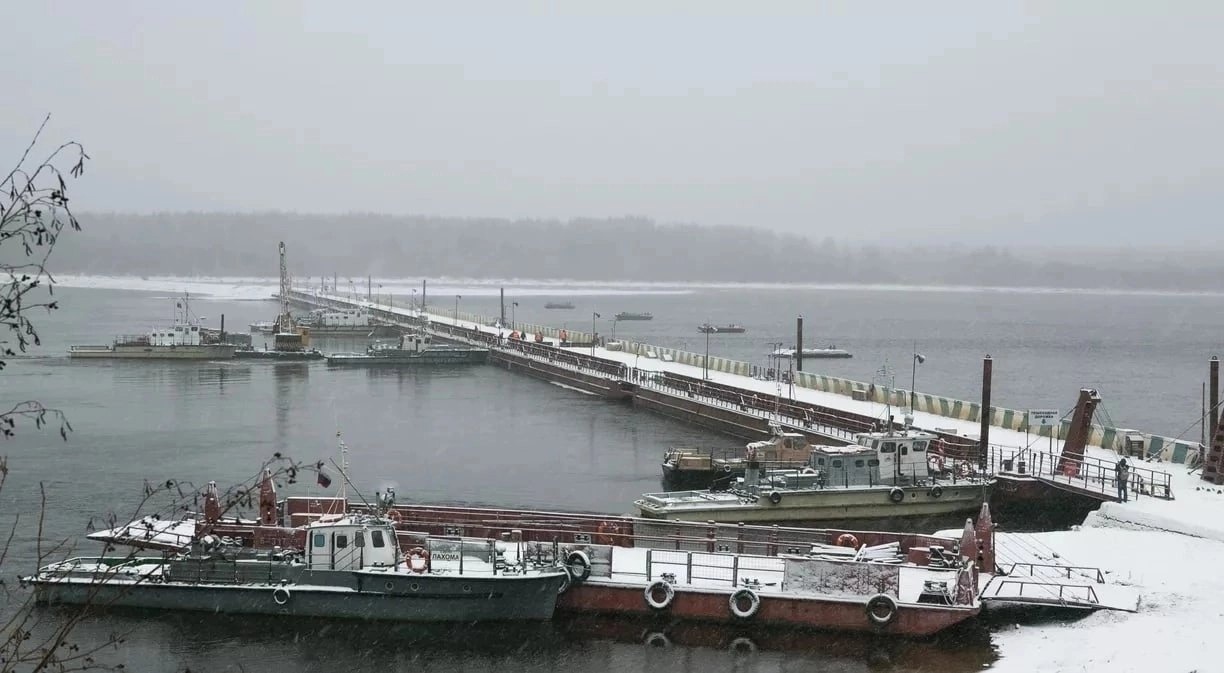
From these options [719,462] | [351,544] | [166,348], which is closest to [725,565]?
[351,544]

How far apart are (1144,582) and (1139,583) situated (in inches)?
6.1

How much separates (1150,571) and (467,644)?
626 inches

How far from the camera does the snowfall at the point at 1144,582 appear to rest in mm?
21766

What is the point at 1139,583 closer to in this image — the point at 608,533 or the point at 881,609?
the point at 881,609

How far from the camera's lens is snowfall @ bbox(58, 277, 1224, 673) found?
2177cm

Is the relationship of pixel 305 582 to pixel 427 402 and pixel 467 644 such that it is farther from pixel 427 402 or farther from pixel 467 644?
pixel 427 402

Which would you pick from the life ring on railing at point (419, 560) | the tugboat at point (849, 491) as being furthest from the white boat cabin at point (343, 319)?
the life ring on railing at point (419, 560)

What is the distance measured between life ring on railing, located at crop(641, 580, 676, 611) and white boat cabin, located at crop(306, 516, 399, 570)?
19.1 feet

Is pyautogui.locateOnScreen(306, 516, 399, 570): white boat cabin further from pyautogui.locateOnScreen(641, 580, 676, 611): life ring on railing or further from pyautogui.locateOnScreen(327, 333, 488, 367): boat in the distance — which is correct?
pyautogui.locateOnScreen(327, 333, 488, 367): boat in the distance

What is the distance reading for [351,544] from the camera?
26.0m

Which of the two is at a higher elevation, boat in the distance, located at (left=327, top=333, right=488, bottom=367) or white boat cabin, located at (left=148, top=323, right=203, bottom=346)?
white boat cabin, located at (left=148, top=323, right=203, bottom=346)

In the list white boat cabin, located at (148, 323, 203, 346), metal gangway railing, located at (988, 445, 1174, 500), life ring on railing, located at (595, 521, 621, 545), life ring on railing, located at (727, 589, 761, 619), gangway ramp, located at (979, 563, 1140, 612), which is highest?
white boat cabin, located at (148, 323, 203, 346)

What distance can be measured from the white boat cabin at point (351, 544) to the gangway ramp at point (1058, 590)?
13.2 m

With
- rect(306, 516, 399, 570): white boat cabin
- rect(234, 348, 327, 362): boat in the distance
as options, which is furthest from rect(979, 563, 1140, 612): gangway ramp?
rect(234, 348, 327, 362): boat in the distance
